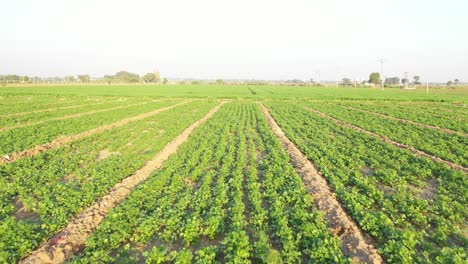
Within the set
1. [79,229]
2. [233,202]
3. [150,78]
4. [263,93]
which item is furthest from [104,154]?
[150,78]

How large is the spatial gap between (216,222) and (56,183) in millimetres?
6353

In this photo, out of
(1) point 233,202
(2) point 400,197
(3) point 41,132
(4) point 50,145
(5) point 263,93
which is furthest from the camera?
(5) point 263,93

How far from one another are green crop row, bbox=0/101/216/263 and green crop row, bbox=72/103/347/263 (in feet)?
4.11

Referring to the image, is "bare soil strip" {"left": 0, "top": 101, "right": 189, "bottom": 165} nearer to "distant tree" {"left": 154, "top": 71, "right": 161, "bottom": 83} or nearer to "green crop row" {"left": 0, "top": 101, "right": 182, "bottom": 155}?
"green crop row" {"left": 0, "top": 101, "right": 182, "bottom": 155}

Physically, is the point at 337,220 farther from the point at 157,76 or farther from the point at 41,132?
the point at 157,76

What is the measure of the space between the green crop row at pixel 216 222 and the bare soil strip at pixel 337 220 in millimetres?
364

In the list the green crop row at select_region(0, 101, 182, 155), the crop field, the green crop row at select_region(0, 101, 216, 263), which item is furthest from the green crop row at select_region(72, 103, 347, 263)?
the green crop row at select_region(0, 101, 182, 155)

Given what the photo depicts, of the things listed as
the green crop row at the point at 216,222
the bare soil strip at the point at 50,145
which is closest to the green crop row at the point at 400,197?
the green crop row at the point at 216,222

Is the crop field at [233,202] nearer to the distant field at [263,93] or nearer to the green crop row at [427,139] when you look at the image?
the green crop row at [427,139]

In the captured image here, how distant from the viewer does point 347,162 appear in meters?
12.7

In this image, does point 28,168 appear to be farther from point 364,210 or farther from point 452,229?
point 452,229

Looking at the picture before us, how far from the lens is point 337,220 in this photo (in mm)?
7379

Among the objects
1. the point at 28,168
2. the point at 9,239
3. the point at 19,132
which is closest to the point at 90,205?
the point at 9,239

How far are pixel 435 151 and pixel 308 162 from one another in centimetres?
659
